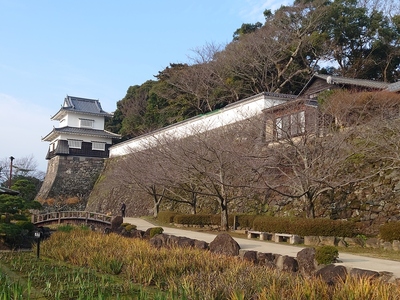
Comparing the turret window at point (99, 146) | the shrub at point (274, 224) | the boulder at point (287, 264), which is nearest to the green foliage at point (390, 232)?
the shrub at point (274, 224)

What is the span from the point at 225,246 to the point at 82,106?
38.7 metres

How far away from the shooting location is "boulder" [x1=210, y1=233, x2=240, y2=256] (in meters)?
11.1

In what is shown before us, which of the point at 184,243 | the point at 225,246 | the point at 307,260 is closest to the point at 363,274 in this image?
the point at 307,260

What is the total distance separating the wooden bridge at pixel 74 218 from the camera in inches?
983

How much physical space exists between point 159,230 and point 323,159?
7.20 metres

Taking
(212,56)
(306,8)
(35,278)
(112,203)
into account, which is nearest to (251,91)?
(212,56)

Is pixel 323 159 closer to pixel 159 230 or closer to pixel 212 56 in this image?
pixel 159 230

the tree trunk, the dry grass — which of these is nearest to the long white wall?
the tree trunk

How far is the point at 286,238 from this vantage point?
15.5 metres

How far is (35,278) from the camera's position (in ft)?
29.3

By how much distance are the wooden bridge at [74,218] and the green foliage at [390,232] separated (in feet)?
53.0

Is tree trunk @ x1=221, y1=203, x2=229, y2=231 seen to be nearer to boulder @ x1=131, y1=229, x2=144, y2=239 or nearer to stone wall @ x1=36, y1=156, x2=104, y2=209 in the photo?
boulder @ x1=131, y1=229, x2=144, y2=239

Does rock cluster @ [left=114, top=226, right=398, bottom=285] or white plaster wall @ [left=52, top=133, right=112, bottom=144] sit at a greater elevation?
white plaster wall @ [left=52, top=133, right=112, bottom=144]

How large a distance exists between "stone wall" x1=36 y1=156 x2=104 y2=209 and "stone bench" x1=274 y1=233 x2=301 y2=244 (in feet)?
93.9
